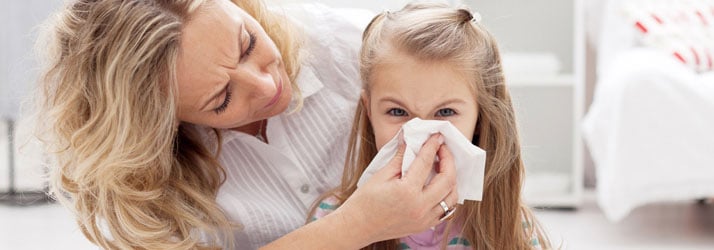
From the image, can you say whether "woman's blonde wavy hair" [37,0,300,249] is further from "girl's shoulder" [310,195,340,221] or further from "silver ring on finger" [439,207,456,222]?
"silver ring on finger" [439,207,456,222]

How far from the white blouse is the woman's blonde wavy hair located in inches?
3.7

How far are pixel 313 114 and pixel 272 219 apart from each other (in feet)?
0.67

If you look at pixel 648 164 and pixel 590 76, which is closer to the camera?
pixel 648 164

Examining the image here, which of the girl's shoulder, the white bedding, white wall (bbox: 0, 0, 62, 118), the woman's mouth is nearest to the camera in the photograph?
the woman's mouth

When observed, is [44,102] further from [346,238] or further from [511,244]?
[511,244]

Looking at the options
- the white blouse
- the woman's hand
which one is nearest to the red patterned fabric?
the white blouse

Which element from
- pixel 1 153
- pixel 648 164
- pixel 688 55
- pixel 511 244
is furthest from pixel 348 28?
pixel 1 153

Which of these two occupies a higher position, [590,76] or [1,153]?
[590,76]

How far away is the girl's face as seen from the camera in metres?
1.37

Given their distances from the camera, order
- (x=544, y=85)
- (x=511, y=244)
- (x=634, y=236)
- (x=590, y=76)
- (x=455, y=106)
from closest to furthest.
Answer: (x=455, y=106) < (x=511, y=244) < (x=634, y=236) < (x=544, y=85) < (x=590, y=76)

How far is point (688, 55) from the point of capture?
2.75 metres

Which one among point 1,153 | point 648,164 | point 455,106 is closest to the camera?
point 455,106

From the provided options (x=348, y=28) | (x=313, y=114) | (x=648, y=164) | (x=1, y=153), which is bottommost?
(x=1, y=153)

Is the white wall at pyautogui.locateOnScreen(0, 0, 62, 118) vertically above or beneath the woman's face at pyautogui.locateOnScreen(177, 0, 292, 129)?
beneath
